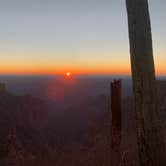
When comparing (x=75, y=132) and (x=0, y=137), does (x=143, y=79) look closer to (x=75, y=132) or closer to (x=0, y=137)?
(x=0, y=137)

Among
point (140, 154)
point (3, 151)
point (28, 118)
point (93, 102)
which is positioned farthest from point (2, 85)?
point (140, 154)

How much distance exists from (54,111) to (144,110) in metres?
67.4

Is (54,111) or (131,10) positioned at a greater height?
(131,10)

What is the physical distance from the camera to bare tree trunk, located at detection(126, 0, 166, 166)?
14.0ft

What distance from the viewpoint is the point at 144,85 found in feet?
14.0

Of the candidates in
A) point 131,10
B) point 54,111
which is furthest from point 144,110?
point 54,111

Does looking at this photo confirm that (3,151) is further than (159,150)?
Yes

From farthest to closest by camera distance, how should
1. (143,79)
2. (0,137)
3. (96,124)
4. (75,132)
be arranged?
1. (75,132)
2. (96,124)
3. (0,137)
4. (143,79)

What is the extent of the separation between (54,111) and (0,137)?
40885mm

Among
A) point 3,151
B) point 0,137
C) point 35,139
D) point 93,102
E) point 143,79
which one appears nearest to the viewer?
point 143,79

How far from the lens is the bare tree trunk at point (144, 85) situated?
428 centimetres

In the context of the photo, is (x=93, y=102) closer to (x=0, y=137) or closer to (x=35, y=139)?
(x=35, y=139)

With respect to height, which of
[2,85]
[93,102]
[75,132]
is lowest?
[75,132]

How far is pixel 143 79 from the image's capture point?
14.0 feet
